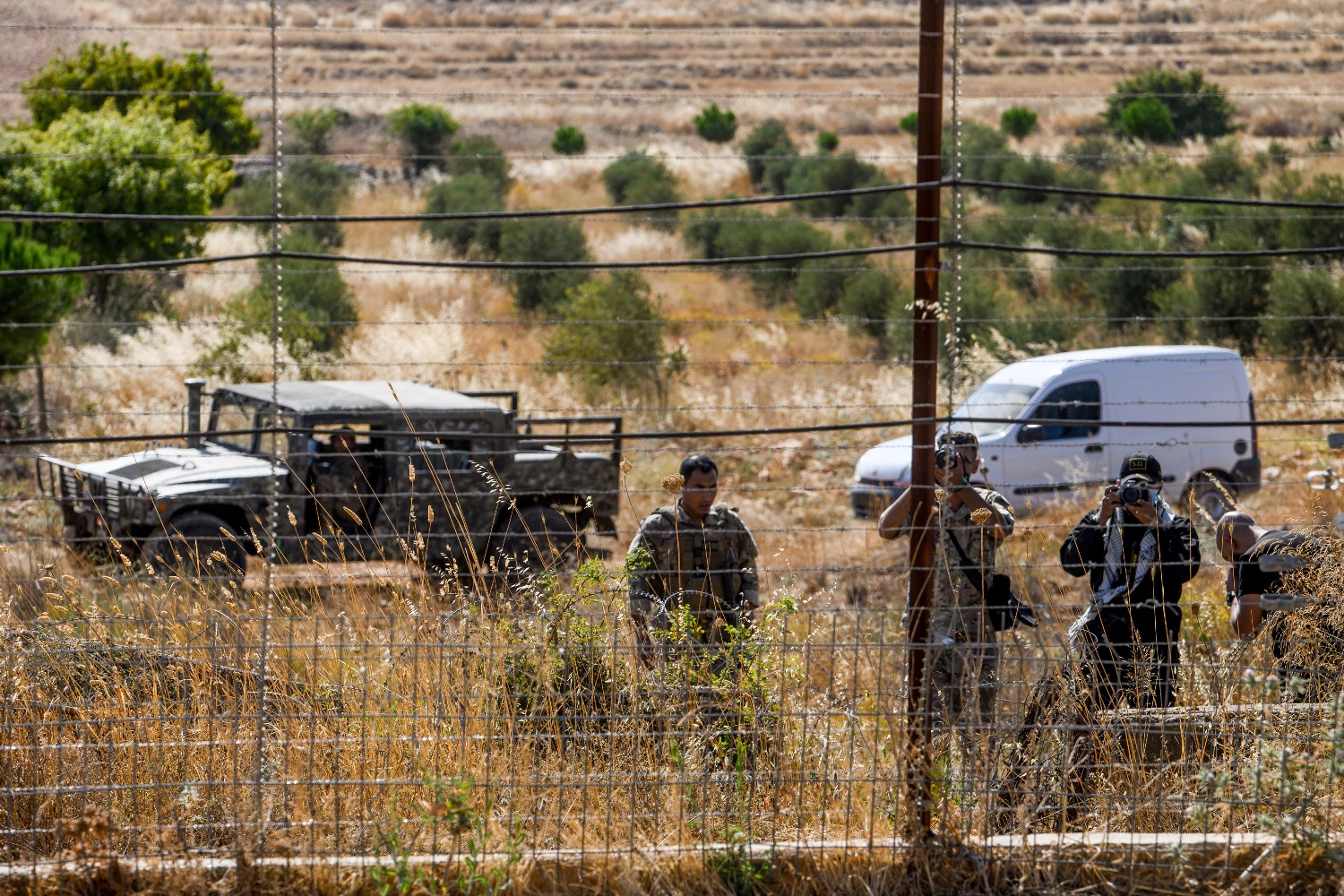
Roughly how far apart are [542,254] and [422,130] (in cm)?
2106

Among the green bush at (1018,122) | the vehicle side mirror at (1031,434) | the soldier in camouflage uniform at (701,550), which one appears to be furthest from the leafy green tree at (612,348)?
the green bush at (1018,122)

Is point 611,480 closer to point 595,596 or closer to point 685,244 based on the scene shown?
point 595,596

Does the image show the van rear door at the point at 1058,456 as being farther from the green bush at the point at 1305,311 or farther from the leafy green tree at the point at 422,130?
the leafy green tree at the point at 422,130

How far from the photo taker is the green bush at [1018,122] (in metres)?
43.8

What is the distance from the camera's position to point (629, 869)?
3.91 metres

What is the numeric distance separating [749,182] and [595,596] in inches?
1470

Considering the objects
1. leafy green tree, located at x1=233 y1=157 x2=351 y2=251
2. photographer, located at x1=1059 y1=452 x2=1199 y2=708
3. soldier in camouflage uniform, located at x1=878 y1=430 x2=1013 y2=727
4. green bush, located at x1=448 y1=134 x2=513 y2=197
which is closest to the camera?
soldier in camouflage uniform, located at x1=878 y1=430 x2=1013 y2=727

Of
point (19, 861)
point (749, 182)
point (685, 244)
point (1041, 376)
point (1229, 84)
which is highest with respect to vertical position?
point (1229, 84)

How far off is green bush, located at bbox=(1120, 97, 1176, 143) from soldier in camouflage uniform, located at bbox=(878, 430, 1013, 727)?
37976mm

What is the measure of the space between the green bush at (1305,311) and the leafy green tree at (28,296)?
14.8m

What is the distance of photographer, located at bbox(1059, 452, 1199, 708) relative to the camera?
199 inches

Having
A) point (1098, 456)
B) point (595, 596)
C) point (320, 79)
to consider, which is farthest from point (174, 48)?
point (595, 596)

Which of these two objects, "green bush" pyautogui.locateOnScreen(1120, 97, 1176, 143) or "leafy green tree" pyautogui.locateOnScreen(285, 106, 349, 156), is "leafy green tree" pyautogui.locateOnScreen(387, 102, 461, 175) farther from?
"green bush" pyautogui.locateOnScreen(1120, 97, 1176, 143)

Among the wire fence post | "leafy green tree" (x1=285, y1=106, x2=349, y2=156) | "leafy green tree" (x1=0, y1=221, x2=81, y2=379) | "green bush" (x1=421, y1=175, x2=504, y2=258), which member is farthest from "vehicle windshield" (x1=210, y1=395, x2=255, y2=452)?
"leafy green tree" (x1=285, y1=106, x2=349, y2=156)
